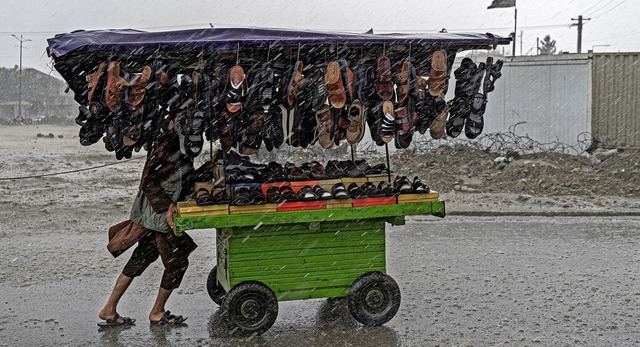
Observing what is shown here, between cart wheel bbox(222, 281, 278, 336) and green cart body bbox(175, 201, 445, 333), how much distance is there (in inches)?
1.2

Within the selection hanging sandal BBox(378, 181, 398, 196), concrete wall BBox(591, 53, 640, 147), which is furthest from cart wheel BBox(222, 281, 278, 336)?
concrete wall BBox(591, 53, 640, 147)

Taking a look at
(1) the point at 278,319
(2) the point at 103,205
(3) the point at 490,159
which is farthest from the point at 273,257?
(3) the point at 490,159

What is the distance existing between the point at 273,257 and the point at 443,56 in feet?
7.41

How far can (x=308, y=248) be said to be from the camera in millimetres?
5750

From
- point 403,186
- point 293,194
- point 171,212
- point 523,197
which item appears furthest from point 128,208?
point 403,186

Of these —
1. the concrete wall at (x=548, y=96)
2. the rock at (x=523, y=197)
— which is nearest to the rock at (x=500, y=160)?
the concrete wall at (x=548, y=96)

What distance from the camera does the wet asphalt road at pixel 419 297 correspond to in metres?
5.62

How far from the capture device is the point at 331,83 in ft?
19.0

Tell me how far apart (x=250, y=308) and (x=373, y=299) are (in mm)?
1015

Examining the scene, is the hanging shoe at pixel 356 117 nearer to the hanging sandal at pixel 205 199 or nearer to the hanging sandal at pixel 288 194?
the hanging sandal at pixel 288 194

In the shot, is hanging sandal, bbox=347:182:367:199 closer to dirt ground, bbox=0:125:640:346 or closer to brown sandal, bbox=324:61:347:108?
brown sandal, bbox=324:61:347:108

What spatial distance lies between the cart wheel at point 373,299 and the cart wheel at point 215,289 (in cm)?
128

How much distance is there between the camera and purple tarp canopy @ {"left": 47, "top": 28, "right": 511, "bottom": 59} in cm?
525

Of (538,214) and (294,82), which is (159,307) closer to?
(294,82)
